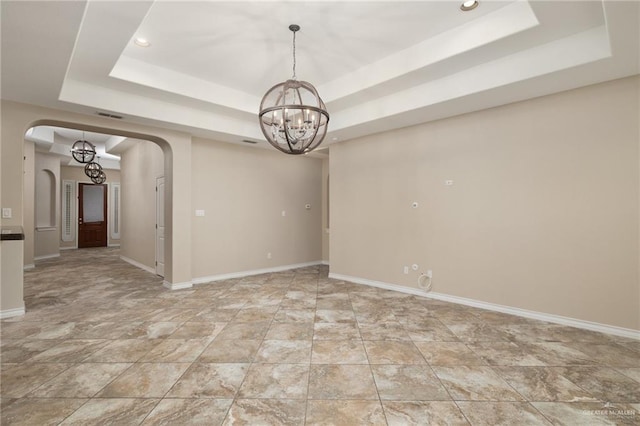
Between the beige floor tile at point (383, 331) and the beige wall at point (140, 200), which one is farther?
the beige wall at point (140, 200)

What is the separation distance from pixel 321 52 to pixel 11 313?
5.29 meters

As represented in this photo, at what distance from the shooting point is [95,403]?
82.1 inches

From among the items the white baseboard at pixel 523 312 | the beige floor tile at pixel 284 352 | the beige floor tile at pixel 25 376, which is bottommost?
the beige floor tile at pixel 284 352

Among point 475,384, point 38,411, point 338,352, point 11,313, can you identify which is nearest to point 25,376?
point 38,411

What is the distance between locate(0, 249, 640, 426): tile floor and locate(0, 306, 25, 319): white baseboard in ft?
0.39

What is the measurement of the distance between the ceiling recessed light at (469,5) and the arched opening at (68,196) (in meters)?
4.80

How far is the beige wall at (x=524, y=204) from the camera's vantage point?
3268mm

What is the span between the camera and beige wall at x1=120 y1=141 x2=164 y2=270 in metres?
6.53

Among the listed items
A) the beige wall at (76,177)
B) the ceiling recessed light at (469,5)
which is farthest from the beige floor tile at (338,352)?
the beige wall at (76,177)

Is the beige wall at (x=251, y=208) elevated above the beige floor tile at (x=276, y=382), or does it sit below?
above

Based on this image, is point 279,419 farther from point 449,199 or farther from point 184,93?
point 184,93

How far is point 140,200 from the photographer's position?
7270 millimetres

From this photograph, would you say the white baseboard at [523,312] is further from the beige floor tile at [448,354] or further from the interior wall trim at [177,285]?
the interior wall trim at [177,285]

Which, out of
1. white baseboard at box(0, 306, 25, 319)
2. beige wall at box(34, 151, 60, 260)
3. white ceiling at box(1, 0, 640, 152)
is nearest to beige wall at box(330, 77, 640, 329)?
white ceiling at box(1, 0, 640, 152)
